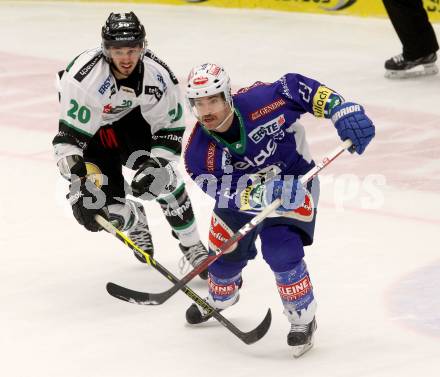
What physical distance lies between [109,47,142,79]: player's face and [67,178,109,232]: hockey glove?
511 millimetres

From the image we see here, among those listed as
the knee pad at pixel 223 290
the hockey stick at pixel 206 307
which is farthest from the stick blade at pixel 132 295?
the knee pad at pixel 223 290

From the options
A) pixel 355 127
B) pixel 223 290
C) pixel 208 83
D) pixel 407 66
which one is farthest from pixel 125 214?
pixel 407 66

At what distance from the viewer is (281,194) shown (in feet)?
14.4

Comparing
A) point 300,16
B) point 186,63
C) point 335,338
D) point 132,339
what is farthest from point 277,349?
point 300,16

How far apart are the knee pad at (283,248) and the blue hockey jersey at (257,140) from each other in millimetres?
175

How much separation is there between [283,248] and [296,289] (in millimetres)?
173

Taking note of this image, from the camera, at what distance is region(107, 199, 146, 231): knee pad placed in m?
5.48

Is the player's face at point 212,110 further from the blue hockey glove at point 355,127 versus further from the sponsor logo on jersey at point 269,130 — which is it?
the blue hockey glove at point 355,127

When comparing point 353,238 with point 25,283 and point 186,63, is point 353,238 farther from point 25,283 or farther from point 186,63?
point 186,63

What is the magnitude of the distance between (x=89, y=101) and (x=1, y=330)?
1.05 m

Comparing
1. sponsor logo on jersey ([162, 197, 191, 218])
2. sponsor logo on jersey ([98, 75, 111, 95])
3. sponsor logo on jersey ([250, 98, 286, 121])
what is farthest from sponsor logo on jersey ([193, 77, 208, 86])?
sponsor logo on jersey ([162, 197, 191, 218])

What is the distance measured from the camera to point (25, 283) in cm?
550

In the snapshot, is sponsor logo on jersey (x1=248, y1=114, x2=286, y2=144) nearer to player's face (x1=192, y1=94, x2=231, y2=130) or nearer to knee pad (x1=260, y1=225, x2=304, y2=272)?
player's face (x1=192, y1=94, x2=231, y2=130)

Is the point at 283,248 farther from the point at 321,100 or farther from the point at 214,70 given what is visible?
the point at 214,70
